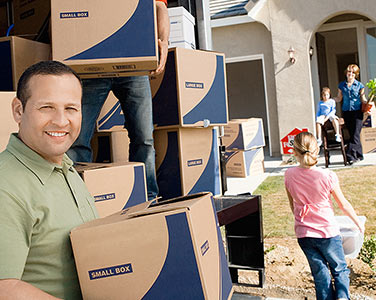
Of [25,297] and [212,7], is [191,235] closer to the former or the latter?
[25,297]

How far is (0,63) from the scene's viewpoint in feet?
7.37

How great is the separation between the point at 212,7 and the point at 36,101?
1033 centimetres

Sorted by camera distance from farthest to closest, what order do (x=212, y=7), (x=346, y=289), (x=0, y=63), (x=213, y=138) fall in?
(x=212, y=7) → (x=213, y=138) → (x=346, y=289) → (x=0, y=63)

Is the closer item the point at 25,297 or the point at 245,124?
the point at 25,297

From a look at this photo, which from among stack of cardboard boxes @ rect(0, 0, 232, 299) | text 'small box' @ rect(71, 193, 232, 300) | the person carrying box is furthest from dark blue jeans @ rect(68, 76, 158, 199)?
text 'small box' @ rect(71, 193, 232, 300)

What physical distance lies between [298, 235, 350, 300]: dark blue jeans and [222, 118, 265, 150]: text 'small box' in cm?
478

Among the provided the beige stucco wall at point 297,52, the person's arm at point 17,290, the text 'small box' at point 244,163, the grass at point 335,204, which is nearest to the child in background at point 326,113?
the grass at point 335,204

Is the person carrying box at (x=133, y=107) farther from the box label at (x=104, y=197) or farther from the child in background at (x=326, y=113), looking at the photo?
the child in background at (x=326, y=113)

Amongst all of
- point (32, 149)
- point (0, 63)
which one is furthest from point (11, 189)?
point (0, 63)

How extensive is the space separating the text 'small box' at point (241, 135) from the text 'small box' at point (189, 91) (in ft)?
14.4

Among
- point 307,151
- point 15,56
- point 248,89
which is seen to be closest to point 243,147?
point 307,151

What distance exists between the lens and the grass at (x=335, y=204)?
14.2 ft

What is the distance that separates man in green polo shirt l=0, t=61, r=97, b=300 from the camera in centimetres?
104

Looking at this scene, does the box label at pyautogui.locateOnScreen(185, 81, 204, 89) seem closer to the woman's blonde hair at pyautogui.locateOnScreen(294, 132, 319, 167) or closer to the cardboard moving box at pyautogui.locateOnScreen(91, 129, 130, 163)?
the cardboard moving box at pyautogui.locateOnScreen(91, 129, 130, 163)
